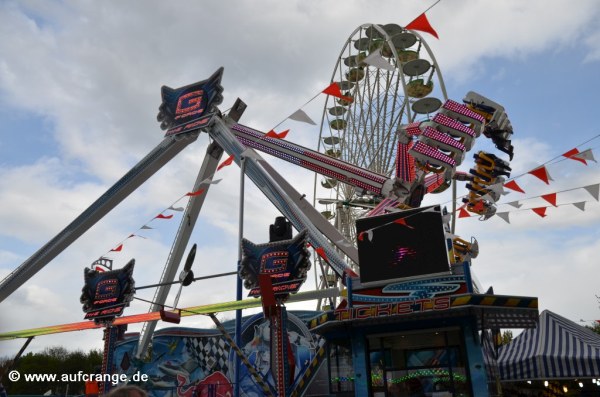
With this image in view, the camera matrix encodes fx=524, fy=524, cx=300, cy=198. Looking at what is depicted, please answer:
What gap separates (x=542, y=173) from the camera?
12.4 m

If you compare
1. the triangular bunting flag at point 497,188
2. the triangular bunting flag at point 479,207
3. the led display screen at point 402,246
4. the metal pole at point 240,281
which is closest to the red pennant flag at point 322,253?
the metal pole at point 240,281

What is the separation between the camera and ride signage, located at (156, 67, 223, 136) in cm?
2714

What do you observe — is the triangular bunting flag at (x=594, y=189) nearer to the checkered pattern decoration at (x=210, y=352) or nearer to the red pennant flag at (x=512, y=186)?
the red pennant flag at (x=512, y=186)

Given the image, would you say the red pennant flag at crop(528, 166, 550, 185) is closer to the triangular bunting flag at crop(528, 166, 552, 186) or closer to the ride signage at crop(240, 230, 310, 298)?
the triangular bunting flag at crop(528, 166, 552, 186)

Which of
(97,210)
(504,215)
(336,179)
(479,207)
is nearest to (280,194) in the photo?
(336,179)

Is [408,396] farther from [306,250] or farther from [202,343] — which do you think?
[202,343]

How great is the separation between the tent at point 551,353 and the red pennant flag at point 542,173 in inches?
199

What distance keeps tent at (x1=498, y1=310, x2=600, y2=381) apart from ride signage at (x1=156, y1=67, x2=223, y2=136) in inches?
702

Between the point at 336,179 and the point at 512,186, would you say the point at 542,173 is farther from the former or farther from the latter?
the point at 336,179

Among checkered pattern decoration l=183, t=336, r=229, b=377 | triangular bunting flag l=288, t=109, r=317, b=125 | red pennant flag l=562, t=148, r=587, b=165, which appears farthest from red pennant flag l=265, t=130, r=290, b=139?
checkered pattern decoration l=183, t=336, r=229, b=377

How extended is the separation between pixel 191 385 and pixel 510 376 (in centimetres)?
1436

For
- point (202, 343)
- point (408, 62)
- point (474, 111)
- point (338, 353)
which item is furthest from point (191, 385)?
point (408, 62)

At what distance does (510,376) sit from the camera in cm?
1488

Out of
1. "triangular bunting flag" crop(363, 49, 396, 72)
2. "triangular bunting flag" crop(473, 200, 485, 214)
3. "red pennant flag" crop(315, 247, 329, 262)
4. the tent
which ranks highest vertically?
"triangular bunting flag" crop(363, 49, 396, 72)
